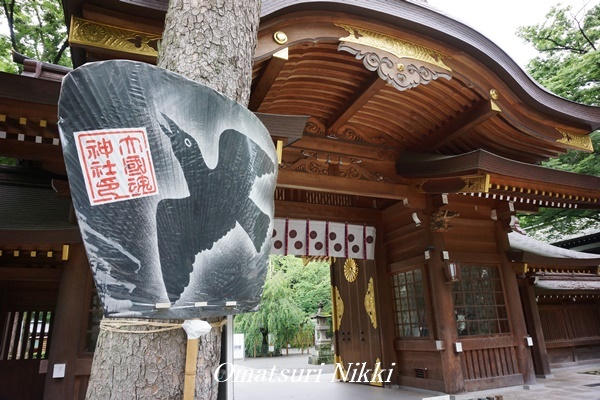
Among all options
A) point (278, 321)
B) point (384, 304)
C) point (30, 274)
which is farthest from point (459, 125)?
point (278, 321)

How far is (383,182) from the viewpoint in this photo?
18.4 ft

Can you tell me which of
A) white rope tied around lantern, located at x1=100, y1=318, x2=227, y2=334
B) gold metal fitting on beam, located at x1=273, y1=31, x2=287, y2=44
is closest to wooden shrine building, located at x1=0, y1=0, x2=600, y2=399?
gold metal fitting on beam, located at x1=273, y1=31, x2=287, y2=44

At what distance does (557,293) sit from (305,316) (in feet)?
37.8

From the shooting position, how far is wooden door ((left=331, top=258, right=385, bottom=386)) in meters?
6.60

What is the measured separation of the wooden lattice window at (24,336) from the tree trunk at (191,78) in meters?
4.03

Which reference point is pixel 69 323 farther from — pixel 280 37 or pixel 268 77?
pixel 280 37

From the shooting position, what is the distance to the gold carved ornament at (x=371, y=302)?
6.63 metres

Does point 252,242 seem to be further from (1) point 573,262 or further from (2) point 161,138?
(1) point 573,262

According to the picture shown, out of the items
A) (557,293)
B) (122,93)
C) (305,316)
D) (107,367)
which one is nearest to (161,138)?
(122,93)

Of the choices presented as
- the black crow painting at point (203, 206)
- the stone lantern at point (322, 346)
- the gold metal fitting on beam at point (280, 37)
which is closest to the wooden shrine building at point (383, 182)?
the gold metal fitting on beam at point (280, 37)

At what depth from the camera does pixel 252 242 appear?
4.63 ft

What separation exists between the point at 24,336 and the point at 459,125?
620 centimetres

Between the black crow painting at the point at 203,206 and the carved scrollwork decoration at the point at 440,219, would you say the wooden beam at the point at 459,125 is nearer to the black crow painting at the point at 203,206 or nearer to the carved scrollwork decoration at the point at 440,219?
the carved scrollwork decoration at the point at 440,219

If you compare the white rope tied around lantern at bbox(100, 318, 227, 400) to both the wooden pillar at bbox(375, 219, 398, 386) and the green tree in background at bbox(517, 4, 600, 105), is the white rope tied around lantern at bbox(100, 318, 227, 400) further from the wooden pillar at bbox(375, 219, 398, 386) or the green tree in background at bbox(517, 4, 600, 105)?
the green tree in background at bbox(517, 4, 600, 105)
